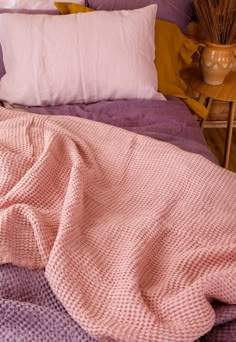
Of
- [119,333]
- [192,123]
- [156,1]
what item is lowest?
[192,123]

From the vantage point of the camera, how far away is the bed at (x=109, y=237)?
0.67 metres

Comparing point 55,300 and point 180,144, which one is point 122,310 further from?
point 180,144

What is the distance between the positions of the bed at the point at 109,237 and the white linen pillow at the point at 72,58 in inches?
11.1

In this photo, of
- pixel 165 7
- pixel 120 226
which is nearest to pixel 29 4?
pixel 165 7

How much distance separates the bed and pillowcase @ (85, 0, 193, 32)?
68cm

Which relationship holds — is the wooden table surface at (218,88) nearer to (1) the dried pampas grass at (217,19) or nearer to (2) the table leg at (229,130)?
(2) the table leg at (229,130)

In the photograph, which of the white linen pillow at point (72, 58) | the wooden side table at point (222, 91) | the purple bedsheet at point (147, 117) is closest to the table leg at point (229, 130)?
the wooden side table at point (222, 91)

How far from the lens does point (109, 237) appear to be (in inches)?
33.2

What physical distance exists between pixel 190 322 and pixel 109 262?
0.20 meters


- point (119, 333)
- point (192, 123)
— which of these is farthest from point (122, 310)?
point (192, 123)

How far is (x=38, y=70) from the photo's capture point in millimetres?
1446

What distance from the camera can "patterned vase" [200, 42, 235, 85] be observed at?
1793mm

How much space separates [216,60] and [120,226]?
118cm

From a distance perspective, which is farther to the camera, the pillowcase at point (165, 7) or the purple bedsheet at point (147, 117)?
the pillowcase at point (165, 7)
